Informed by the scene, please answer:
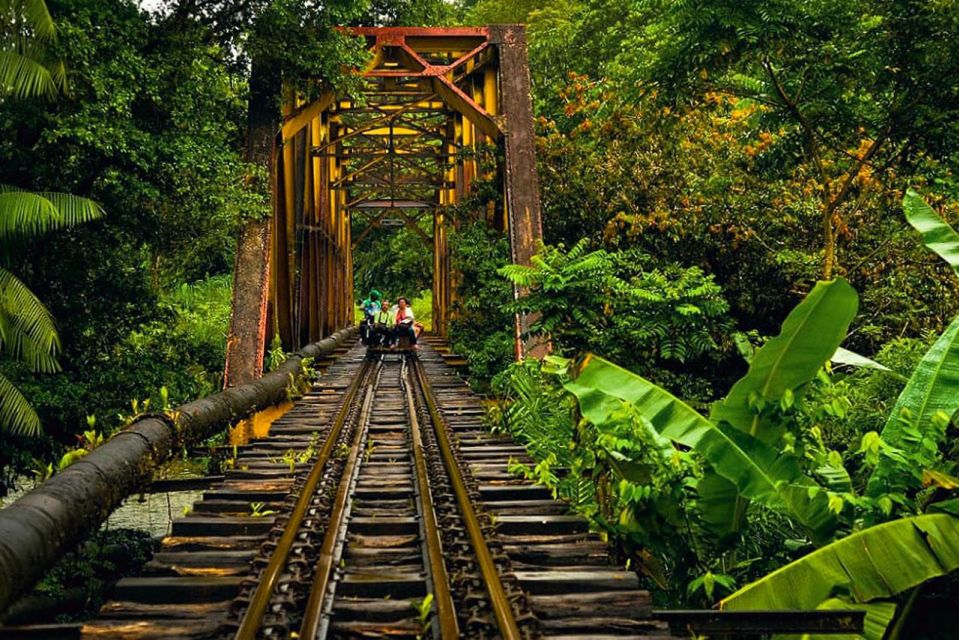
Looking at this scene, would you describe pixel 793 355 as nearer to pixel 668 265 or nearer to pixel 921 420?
pixel 921 420

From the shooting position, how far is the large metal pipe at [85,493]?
3.42 meters

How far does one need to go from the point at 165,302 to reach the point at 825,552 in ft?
31.4

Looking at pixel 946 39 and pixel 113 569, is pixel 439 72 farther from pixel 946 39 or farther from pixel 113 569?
pixel 113 569

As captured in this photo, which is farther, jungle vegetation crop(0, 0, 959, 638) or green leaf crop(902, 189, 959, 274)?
green leaf crop(902, 189, 959, 274)

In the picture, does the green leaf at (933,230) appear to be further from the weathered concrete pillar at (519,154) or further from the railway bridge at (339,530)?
the weathered concrete pillar at (519,154)

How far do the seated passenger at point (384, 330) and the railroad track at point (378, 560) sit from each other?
12034mm

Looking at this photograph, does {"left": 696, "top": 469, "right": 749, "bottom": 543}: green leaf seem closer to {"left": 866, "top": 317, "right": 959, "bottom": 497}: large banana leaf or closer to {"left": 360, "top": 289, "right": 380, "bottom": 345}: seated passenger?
{"left": 866, "top": 317, "right": 959, "bottom": 497}: large banana leaf

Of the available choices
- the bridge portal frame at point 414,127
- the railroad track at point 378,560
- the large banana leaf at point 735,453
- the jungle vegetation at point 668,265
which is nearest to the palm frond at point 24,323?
the jungle vegetation at point 668,265

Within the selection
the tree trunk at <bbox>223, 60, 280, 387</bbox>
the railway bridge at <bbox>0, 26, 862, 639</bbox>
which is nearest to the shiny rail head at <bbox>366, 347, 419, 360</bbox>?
the railway bridge at <bbox>0, 26, 862, 639</bbox>

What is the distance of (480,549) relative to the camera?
411 cm

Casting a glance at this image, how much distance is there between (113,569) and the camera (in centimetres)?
804

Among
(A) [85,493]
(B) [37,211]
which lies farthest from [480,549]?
(B) [37,211]

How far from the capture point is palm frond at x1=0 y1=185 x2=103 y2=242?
7820mm

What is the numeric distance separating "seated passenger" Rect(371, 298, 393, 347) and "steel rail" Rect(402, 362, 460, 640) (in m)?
12.1
